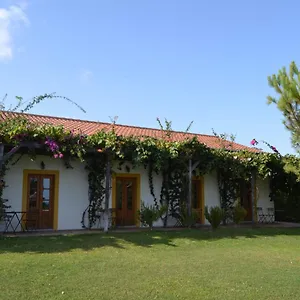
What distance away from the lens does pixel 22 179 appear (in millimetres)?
11984

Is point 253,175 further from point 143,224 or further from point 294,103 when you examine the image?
point 294,103

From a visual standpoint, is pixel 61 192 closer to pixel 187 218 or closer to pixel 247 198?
pixel 187 218

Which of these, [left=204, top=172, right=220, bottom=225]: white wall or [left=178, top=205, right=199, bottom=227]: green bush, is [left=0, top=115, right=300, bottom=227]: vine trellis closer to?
[left=204, top=172, right=220, bottom=225]: white wall

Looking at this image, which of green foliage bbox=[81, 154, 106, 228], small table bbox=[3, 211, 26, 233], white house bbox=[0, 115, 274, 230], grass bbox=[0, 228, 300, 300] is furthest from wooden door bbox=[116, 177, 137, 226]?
small table bbox=[3, 211, 26, 233]

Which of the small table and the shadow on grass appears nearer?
the shadow on grass

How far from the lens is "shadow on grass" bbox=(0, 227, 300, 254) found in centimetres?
859

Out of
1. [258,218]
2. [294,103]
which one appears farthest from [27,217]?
[258,218]

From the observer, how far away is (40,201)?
1237cm

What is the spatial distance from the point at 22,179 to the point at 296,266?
8820 mm

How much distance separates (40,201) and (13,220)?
1117 mm

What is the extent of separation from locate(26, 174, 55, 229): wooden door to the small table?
1.02 feet

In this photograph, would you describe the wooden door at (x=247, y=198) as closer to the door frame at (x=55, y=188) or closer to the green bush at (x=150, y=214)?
the green bush at (x=150, y=214)

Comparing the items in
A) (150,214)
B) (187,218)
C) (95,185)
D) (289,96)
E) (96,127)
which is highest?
(96,127)

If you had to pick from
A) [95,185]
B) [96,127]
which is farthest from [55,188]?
[96,127]
